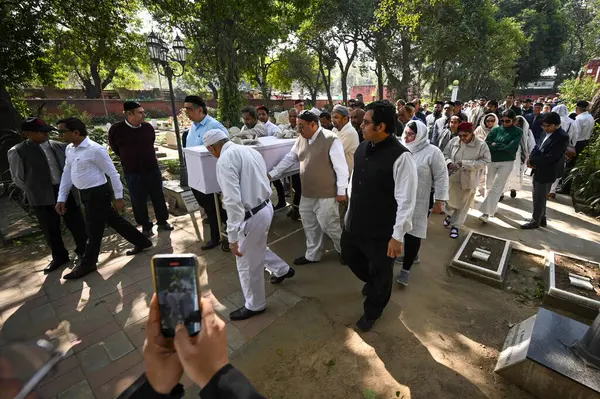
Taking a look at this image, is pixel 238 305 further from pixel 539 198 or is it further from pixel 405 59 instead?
pixel 405 59

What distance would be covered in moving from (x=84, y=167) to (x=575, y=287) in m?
5.69

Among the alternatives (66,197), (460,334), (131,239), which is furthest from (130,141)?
(460,334)

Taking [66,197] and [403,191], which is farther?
[66,197]

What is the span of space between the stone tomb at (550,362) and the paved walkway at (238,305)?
133 mm

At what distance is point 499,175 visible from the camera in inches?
184

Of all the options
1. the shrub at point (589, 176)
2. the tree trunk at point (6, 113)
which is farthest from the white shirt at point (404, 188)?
the tree trunk at point (6, 113)

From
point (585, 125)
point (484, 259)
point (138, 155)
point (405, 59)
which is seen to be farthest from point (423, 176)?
point (405, 59)

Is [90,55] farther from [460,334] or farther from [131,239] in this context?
[460,334]

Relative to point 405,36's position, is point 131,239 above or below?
below

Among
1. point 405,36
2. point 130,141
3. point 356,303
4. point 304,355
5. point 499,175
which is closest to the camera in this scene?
point 304,355

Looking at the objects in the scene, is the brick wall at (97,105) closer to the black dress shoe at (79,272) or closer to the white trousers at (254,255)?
the black dress shoe at (79,272)

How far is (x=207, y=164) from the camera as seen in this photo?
11.9ft

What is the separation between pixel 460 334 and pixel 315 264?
177cm

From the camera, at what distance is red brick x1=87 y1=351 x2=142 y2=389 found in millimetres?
2256
